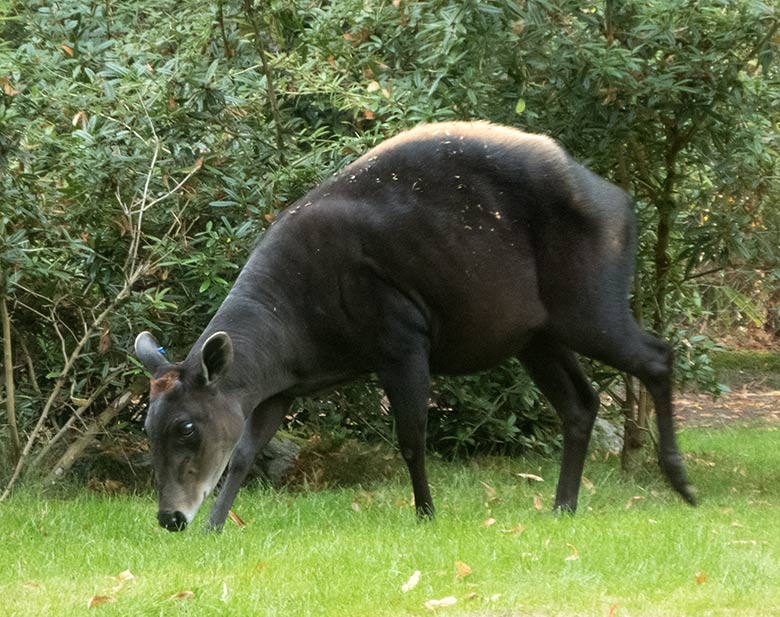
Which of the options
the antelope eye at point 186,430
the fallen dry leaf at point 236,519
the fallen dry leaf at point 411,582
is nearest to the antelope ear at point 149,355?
the antelope eye at point 186,430

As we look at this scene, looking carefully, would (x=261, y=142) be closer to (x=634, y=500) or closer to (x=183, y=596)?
(x=634, y=500)

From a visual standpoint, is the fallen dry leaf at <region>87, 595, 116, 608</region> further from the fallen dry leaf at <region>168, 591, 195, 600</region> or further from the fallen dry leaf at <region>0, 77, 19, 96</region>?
the fallen dry leaf at <region>0, 77, 19, 96</region>

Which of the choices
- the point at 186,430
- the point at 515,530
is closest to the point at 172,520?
the point at 186,430

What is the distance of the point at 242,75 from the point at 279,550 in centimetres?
510

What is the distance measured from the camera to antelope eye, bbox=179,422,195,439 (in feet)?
23.9

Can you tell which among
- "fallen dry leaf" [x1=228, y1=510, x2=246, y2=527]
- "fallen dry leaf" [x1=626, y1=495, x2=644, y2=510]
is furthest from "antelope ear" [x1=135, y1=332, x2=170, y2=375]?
"fallen dry leaf" [x1=626, y1=495, x2=644, y2=510]

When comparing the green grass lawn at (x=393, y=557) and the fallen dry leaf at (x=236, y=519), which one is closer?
the green grass lawn at (x=393, y=557)

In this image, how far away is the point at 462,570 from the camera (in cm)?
593

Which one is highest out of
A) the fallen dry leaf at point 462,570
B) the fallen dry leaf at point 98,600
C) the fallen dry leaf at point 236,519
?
the fallen dry leaf at point 98,600

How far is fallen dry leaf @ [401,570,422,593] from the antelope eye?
1902mm

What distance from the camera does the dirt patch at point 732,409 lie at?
1759 centimetres

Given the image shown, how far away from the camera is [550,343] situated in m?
8.66

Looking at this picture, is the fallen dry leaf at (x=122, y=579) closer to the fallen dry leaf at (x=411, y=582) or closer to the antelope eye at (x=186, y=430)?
the antelope eye at (x=186, y=430)

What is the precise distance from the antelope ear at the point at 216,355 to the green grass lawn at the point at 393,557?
94 centimetres
